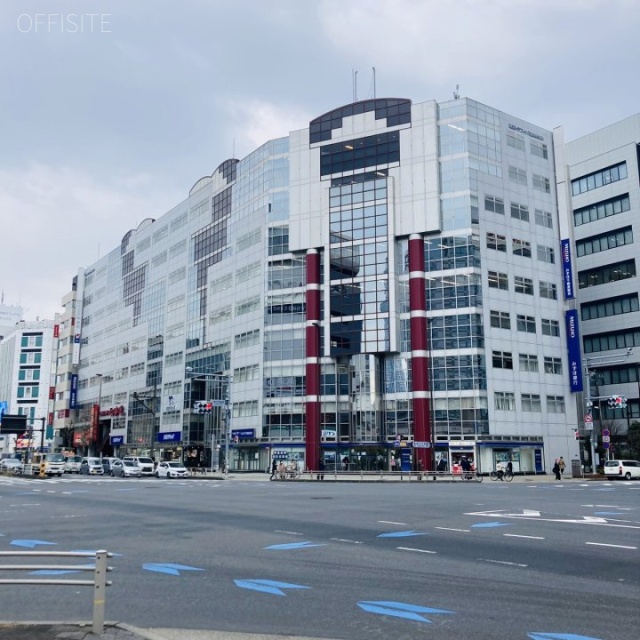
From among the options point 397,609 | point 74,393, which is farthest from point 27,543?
point 74,393

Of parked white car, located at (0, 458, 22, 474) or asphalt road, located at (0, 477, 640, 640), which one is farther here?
parked white car, located at (0, 458, 22, 474)

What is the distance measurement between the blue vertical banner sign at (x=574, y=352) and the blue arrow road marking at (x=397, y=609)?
67.0m

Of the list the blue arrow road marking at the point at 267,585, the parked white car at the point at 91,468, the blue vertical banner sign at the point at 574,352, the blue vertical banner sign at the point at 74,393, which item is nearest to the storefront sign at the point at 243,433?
the parked white car at the point at 91,468

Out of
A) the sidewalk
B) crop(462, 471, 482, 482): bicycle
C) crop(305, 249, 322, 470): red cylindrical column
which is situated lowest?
crop(462, 471, 482, 482): bicycle

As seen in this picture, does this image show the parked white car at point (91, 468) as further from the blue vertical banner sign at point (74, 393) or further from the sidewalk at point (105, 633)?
the sidewalk at point (105, 633)

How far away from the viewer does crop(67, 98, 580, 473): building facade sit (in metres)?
67.8

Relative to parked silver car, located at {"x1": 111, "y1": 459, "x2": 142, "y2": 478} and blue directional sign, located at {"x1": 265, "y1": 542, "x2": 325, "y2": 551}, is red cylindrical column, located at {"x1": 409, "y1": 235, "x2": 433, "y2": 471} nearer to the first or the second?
parked silver car, located at {"x1": 111, "y1": 459, "x2": 142, "y2": 478}

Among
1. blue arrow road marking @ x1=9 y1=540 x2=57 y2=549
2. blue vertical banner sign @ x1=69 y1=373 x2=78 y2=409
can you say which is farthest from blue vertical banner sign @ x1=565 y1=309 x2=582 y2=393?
blue vertical banner sign @ x1=69 y1=373 x2=78 y2=409

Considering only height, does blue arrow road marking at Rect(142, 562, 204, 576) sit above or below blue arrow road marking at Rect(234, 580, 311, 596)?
below

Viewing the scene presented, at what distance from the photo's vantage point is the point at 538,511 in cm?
2130

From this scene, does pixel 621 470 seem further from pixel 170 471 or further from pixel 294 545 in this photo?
pixel 294 545

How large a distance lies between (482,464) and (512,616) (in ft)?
194

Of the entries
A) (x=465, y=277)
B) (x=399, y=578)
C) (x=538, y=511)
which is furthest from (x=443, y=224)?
(x=399, y=578)

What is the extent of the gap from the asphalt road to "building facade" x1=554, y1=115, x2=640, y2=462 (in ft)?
211
